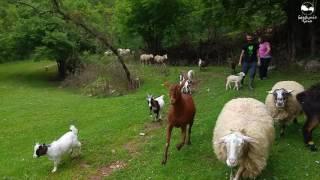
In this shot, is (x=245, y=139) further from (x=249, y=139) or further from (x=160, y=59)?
(x=160, y=59)

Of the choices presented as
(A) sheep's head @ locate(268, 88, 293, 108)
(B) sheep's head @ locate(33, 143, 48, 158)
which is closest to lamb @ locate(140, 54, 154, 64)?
(A) sheep's head @ locate(268, 88, 293, 108)

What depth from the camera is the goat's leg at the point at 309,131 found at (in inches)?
496

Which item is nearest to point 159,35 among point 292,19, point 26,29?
point 26,29

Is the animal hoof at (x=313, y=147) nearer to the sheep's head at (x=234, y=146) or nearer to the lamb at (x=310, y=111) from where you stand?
the lamb at (x=310, y=111)

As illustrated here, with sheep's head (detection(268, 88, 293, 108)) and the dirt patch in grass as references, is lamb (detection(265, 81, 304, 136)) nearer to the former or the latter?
sheep's head (detection(268, 88, 293, 108))

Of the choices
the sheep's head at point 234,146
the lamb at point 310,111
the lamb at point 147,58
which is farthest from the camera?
the lamb at point 147,58

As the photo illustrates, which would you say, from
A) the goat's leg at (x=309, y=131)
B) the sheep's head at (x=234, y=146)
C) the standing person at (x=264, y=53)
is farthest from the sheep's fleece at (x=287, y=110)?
the standing person at (x=264, y=53)

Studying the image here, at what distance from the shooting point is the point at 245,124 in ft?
37.0

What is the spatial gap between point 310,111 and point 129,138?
6662mm

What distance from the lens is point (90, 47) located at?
44312 mm

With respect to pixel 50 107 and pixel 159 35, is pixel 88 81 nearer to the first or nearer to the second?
pixel 50 107

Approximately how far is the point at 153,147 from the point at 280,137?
4.04 metres

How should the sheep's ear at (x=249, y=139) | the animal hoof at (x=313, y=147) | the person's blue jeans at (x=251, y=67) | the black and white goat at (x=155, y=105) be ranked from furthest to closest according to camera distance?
the person's blue jeans at (x=251, y=67), the black and white goat at (x=155, y=105), the animal hoof at (x=313, y=147), the sheep's ear at (x=249, y=139)

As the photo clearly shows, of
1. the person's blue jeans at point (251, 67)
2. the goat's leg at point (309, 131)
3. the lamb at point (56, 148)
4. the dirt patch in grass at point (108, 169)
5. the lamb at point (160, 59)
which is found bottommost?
the dirt patch in grass at point (108, 169)
